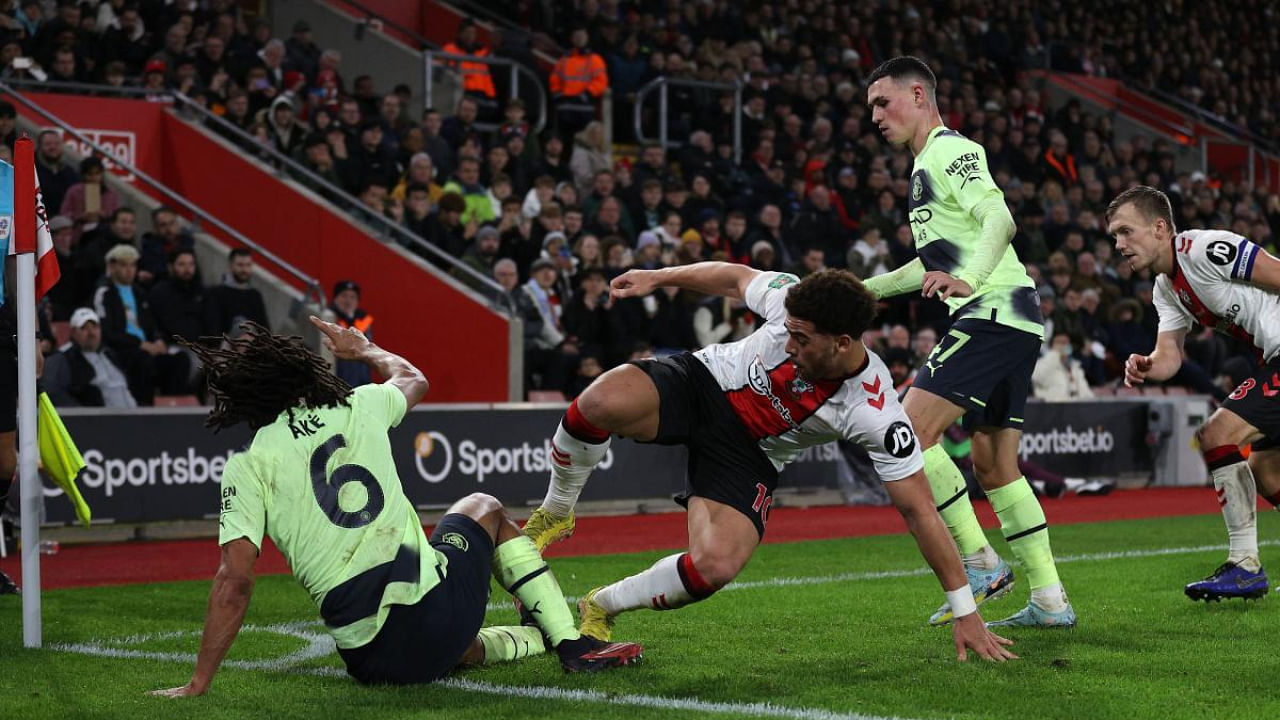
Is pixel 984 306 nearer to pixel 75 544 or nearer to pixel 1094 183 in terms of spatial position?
pixel 75 544

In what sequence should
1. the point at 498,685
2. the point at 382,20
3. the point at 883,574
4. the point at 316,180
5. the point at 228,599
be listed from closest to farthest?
1. the point at 228,599
2. the point at 498,685
3. the point at 883,574
4. the point at 316,180
5. the point at 382,20

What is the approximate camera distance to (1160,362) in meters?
7.97

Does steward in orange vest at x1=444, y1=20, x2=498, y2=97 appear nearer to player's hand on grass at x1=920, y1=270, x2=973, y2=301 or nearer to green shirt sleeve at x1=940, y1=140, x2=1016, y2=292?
green shirt sleeve at x1=940, y1=140, x2=1016, y2=292

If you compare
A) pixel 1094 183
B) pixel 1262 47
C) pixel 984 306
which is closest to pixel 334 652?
pixel 984 306

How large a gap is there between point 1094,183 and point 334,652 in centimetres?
2093

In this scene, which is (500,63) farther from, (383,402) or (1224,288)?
(383,402)

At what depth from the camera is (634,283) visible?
6578 millimetres

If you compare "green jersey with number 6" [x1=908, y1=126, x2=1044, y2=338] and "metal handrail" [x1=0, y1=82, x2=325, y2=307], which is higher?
"green jersey with number 6" [x1=908, y1=126, x2=1044, y2=338]

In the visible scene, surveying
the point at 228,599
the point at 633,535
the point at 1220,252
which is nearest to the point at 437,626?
the point at 228,599

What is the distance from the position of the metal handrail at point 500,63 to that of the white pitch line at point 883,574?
11003 mm

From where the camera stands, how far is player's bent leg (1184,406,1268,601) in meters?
7.87

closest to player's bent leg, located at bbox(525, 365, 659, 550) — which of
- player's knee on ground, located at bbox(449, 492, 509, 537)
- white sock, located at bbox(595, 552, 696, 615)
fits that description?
player's knee on ground, located at bbox(449, 492, 509, 537)

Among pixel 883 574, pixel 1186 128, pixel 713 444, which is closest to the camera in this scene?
pixel 713 444

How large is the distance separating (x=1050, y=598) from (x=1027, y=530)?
0.34m
